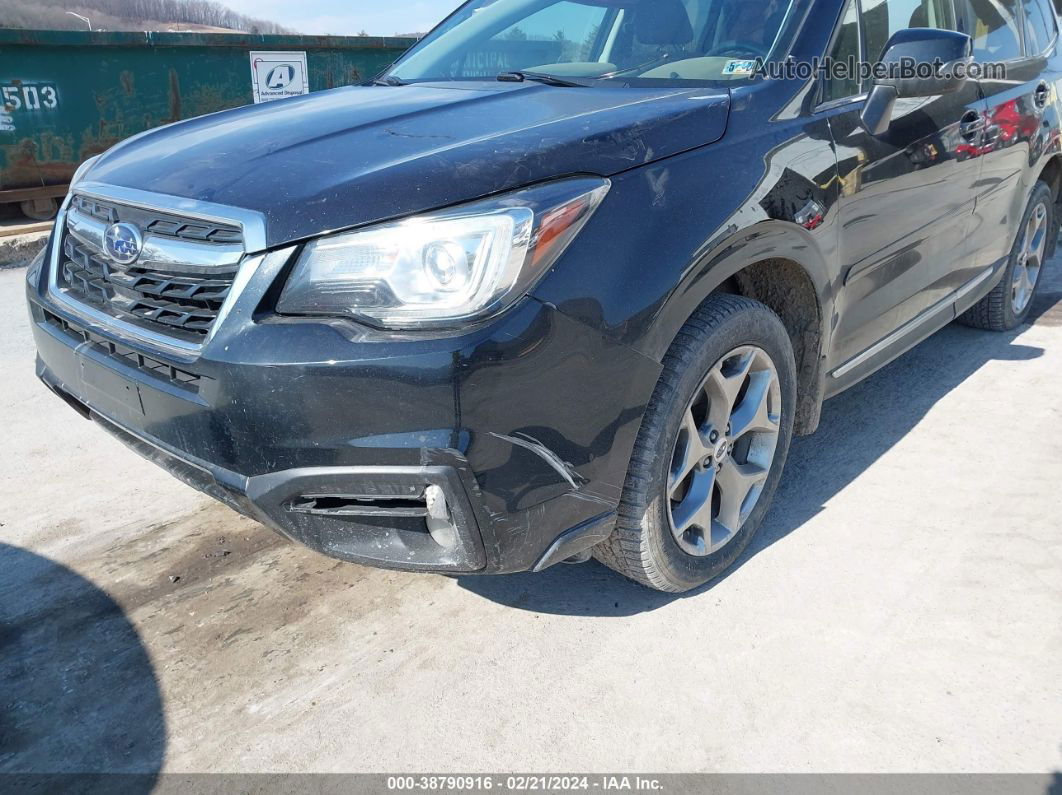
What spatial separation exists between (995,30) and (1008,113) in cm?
42

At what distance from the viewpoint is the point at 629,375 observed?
195 cm

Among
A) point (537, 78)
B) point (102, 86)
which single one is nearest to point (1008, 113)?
point (537, 78)

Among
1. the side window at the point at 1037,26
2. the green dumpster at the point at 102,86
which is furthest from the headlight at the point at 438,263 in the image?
the green dumpster at the point at 102,86

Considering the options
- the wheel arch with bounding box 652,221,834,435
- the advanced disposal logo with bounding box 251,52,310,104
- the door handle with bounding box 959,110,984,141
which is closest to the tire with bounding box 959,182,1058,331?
the door handle with bounding box 959,110,984,141

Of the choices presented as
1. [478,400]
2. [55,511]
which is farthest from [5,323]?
[478,400]

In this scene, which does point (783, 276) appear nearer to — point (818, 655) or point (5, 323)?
point (818, 655)

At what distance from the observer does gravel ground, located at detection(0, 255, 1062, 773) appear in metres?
1.97

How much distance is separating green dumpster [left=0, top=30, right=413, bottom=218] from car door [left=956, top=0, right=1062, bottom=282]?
17.1 ft

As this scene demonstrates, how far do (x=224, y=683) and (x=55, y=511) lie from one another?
120 cm

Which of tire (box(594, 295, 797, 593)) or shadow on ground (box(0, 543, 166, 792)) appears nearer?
shadow on ground (box(0, 543, 166, 792))

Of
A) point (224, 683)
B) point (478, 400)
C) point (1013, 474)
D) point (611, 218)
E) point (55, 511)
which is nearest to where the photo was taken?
point (478, 400)

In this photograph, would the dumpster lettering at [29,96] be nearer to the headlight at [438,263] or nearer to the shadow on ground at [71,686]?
the shadow on ground at [71,686]

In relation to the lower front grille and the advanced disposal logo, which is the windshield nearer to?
the lower front grille

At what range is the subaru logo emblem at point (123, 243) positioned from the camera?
2062mm
